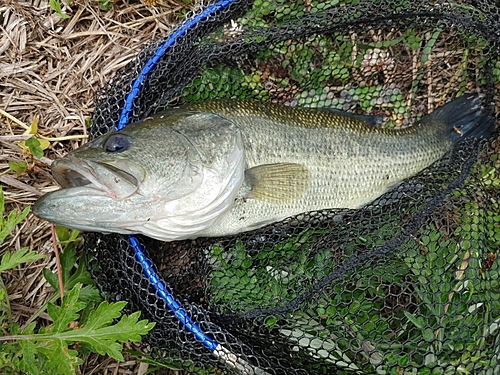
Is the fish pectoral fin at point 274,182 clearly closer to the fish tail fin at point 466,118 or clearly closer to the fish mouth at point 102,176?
the fish mouth at point 102,176

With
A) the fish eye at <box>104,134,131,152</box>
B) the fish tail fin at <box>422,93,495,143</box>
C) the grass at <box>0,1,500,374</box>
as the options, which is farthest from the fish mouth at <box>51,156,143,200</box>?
the fish tail fin at <box>422,93,495,143</box>

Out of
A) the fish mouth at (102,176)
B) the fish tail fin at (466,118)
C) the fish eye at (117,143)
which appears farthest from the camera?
the fish tail fin at (466,118)

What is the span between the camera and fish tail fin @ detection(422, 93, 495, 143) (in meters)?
3.17

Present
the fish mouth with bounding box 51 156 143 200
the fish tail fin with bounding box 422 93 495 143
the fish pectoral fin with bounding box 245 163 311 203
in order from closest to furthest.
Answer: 1. the fish mouth with bounding box 51 156 143 200
2. the fish pectoral fin with bounding box 245 163 311 203
3. the fish tail fin with bounding box 422 93 495 143

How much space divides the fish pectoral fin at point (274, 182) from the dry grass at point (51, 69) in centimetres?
124

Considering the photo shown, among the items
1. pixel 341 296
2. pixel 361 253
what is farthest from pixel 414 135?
pixel 341 296

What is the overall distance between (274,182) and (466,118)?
130cm

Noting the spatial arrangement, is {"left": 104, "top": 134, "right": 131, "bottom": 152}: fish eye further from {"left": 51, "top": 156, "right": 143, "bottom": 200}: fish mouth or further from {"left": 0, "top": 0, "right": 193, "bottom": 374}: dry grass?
{"left": 0, "top": 0, "right": 193, "bottom": 374}: dry grass

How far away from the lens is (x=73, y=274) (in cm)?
298

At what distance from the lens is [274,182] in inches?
110

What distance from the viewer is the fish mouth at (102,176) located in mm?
2398

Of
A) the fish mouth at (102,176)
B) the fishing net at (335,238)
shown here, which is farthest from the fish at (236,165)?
the fishing net at (335,238)

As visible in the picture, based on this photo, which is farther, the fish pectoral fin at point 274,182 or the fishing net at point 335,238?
the fish pectoral fin at point 274,182

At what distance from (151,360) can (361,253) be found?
1.27m
